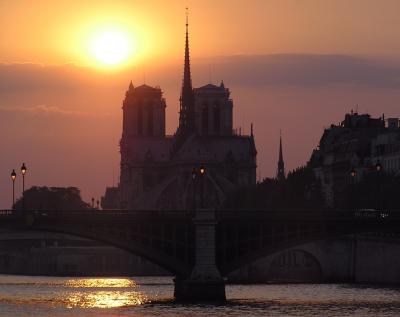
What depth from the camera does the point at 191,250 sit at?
161750mm

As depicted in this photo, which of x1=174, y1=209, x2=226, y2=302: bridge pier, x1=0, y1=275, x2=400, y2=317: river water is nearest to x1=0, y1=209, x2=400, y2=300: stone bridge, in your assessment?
x1=174, y1=209, x2=226, y2=302: bridge pier

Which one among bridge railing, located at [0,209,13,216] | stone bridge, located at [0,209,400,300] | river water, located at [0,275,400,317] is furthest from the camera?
bridge railing, located at [0,209,13,216]

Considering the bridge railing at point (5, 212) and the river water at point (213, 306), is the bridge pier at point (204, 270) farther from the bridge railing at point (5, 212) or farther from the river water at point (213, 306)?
the bridge railing at point (5, 212)

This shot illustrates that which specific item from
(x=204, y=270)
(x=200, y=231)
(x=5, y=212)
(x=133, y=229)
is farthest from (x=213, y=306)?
(x=5, y=212)

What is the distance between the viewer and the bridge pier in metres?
159

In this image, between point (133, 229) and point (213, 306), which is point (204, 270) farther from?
point (213, 306)

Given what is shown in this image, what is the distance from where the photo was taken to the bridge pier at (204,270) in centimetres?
15888

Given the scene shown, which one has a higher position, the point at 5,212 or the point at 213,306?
the point at 5,212

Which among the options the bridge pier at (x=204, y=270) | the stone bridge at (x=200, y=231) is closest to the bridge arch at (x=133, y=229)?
the stone bridge at (x=200, y=231)

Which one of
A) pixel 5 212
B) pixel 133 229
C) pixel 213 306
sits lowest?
pixel 213 306

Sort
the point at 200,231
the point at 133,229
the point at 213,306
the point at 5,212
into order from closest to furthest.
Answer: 1. the point at 213,306
2. the point at 200,231
3. the point at 133,229
4. the point at 5,212

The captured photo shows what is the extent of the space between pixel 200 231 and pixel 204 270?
2.89m

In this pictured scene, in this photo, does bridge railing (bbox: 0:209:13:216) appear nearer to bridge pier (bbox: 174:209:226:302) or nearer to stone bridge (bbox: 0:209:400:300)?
stone bridge (bbox: 0:209:400:300)

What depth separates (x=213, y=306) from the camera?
15188cm
